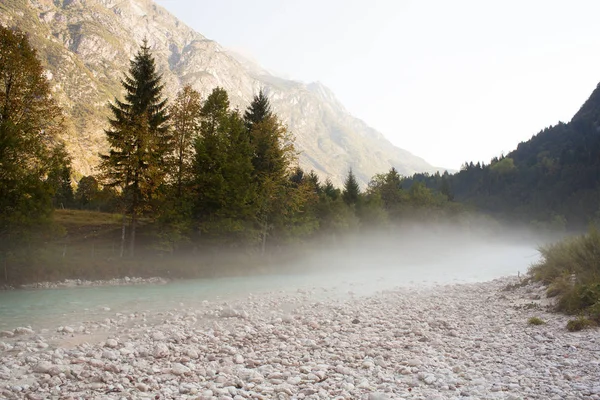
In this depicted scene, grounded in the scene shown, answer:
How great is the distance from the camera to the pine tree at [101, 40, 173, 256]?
29.2 metres

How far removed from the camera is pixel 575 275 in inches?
682

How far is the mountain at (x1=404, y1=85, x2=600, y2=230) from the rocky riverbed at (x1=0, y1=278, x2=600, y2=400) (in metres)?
147

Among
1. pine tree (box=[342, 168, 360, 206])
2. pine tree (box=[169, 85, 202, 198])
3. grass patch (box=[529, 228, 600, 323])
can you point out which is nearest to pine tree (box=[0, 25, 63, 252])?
pine tree (box=[169, 85, 202, 198])

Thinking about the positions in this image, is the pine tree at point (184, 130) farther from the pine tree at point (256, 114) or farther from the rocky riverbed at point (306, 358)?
the rocky riverbed at point (306, 358)

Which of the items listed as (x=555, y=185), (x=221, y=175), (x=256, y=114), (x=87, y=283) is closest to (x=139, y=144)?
(x=221, y=175)

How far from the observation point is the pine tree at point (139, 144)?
2917 cm

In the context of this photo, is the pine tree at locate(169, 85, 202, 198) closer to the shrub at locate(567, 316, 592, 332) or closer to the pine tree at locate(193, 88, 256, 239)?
the pine tree at locate(193, 88, 256, 239)

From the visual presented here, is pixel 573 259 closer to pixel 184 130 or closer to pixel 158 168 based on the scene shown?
pixel 158 168

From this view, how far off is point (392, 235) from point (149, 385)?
2904 inches

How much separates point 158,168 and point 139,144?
7.93ft

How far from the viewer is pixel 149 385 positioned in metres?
6.74

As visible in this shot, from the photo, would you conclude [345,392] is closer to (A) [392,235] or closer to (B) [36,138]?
(B) [36,138]

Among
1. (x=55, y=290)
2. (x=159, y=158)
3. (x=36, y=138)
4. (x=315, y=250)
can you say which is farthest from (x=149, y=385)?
(x=315, y=250)

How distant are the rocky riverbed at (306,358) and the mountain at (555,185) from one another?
482 feet
